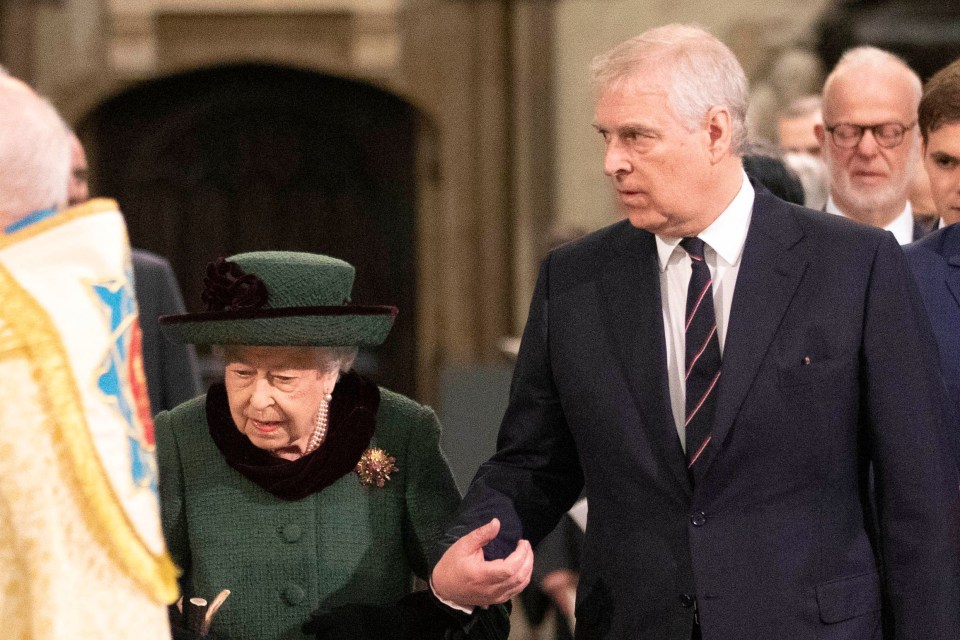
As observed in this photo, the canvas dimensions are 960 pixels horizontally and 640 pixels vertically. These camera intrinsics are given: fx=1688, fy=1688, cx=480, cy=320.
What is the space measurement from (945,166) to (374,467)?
1188 millimetres

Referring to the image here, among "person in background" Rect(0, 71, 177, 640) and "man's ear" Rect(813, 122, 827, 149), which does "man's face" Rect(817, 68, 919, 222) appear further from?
"person in background" Rect(0, 71, 177, 640)

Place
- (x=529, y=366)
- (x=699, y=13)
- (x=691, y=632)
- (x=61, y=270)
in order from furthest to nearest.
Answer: (x=699, y=13) < (x=529, y=366) < (x=691, y=632) < (x=61, y=270)

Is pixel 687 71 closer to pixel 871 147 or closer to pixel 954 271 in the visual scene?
pixel 954 271

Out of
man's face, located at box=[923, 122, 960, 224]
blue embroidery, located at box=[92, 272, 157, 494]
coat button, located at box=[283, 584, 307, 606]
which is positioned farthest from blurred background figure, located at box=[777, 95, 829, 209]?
blue embroidery, located at box=[92, 272, 157, 494]

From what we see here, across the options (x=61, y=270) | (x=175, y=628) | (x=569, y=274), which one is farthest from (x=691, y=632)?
(x=61, y=270)

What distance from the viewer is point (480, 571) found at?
2.75 metres

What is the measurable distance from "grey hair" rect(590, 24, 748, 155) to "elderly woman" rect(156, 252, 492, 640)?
615mm

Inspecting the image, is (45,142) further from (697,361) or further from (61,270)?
(697,361)

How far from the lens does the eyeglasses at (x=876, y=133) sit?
3.92 meters

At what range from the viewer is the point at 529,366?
3004mm

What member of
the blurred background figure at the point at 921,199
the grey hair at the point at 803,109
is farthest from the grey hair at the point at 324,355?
the grey hair at the point at 803,109

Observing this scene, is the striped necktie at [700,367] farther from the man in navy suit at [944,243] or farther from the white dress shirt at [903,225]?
the white dress shirt at [903,225]

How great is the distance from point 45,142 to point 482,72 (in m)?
6.26

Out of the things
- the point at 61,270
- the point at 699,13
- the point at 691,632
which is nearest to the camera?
the point at 61,270
